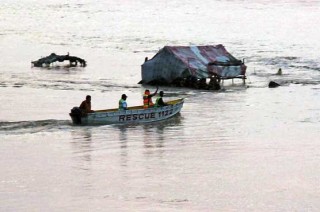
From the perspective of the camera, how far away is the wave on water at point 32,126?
122 feet

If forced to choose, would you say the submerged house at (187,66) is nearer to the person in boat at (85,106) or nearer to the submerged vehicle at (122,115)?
the submerged vehicle at (122,115)

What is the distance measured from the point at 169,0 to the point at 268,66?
4884 inches

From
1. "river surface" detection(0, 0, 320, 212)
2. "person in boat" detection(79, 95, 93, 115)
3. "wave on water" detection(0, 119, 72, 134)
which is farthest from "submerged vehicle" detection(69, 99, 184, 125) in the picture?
"wave on water" detection(0, 119, 72, 134)

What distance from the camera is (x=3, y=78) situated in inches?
2264

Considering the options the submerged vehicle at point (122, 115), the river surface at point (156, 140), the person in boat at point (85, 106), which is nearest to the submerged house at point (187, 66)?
the river surface at point (156, 140)

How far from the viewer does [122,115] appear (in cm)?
3816

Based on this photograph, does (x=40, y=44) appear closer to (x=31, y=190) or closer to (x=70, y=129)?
(x=70, y=129)

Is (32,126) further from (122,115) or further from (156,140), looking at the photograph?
(156,140)

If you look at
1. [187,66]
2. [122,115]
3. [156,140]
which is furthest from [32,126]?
[187,66]

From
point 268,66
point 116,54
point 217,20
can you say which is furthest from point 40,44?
point 217,20

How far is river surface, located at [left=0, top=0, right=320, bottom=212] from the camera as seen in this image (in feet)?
89.5

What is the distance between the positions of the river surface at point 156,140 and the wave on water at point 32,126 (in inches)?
3.4

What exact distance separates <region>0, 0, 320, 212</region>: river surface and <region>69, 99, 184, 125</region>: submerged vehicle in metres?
0.35

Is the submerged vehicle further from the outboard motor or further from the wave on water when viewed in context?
the wave on water
